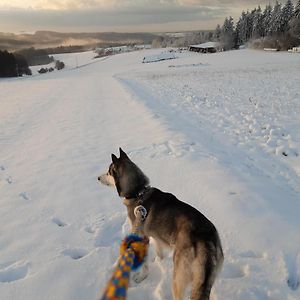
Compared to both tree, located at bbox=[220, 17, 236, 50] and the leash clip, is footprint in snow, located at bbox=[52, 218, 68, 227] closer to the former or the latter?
the leash clip

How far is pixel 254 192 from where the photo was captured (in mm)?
6328

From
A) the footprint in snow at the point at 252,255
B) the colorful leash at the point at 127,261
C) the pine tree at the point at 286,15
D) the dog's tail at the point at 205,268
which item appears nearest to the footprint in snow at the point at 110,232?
the colorful leash at the point at 127,261

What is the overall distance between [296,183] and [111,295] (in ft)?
19.8

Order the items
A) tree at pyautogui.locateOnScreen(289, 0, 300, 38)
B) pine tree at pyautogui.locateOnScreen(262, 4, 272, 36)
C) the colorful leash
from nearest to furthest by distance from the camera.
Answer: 1. the colorful leash
2. tree at pyautogui.locateOnScreen(289, 0, 300, 38)
3. pine tree at pyautogui.locateOnScreen(262, 4, 272, 36)

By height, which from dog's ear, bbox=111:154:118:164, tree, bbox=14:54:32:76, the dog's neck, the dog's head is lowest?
tree, bbox=14:54:32:76

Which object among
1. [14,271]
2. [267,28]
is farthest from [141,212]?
[267,28]

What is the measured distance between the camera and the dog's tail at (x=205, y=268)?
291 centimetres

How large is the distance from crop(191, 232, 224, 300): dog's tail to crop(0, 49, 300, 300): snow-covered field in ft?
3.14

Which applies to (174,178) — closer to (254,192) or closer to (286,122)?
(254,192)

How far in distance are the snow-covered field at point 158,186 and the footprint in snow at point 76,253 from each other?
0.02 metres

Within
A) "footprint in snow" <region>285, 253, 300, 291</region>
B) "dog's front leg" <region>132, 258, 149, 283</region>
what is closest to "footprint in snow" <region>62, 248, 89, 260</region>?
"dog's front leg" <region>132, 258, 149, 283</region>

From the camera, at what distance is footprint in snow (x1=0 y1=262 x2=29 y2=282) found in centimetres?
442

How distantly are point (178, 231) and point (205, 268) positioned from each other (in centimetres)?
71

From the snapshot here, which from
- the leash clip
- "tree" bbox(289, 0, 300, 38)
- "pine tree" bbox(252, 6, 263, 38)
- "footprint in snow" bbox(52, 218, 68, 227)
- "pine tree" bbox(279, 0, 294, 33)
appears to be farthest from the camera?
"pine tree" bbox(252, 6, 263, 38)
